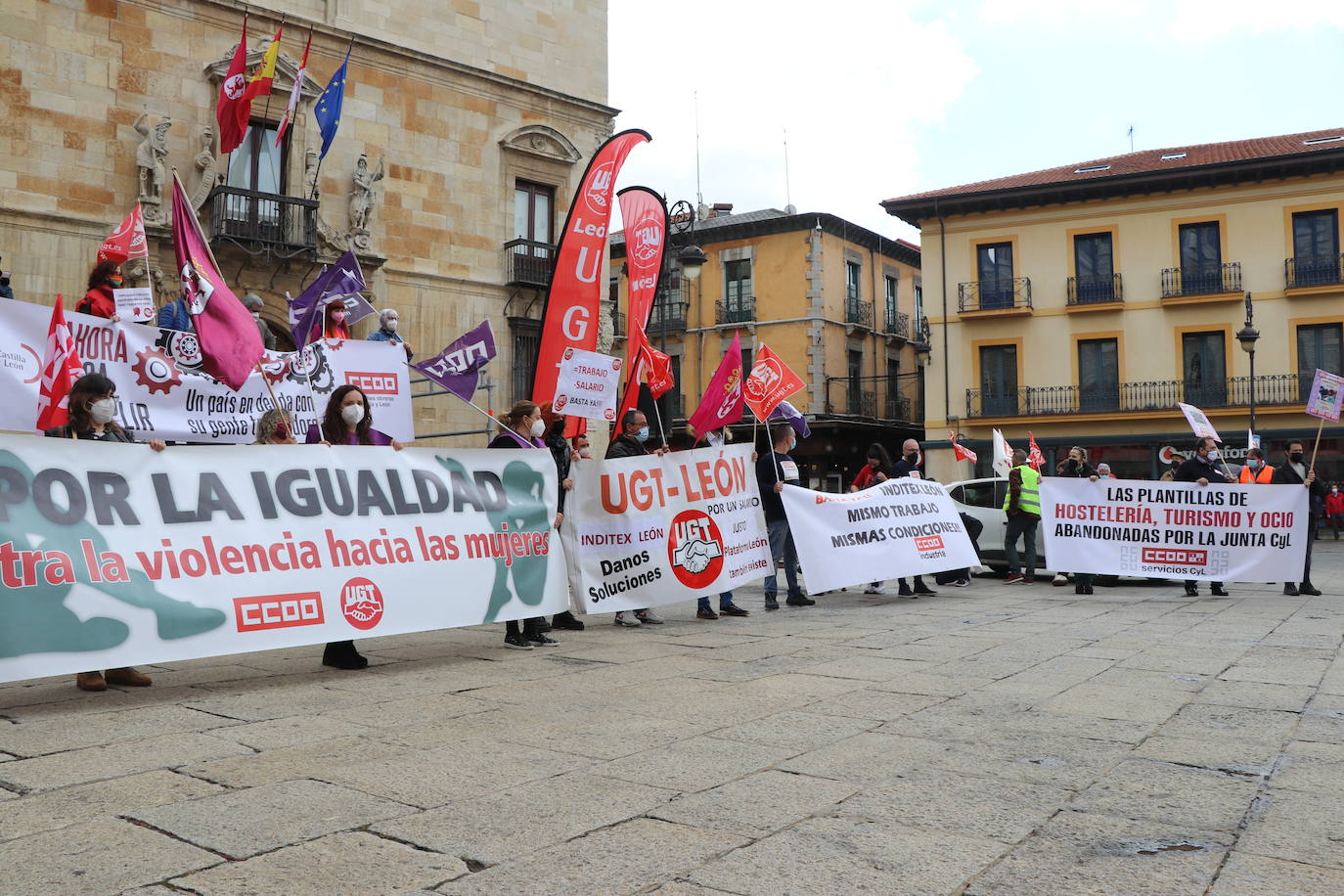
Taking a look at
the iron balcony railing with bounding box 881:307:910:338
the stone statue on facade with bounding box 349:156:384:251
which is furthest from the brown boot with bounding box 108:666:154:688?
the iron balcony railing with bounding box 881:307:910:338

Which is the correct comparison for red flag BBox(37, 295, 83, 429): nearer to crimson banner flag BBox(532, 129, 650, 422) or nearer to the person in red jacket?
the person in red jacket

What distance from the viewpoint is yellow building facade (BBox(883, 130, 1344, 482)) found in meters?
29.9

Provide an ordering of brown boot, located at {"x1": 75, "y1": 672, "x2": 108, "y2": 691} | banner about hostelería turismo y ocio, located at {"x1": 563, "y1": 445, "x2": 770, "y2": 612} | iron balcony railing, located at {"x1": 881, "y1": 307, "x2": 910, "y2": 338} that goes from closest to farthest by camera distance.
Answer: brown boot, located at {"x1": 75, "y1": 672, "x2": 108, "y2": 691} < banner about hostelería turismo y ocio, located at {"x1": 563, "y1": 445, "x2": 770, "y2": 612} < iron balcony railing, located at {"x1": 881, "y1": 307, "x2": 910, "y2": 338}

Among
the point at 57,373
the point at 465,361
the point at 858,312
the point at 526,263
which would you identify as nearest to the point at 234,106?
the point at 526,263

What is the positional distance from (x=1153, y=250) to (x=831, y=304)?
36.7 ft

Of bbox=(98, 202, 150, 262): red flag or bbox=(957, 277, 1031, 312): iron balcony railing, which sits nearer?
bbox=(98, 202, 150, 262): red flag

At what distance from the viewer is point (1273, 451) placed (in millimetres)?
30344

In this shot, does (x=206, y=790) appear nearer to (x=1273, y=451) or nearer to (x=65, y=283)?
(x=65, y=283)

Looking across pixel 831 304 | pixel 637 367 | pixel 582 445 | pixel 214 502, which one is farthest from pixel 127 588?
pixel 831 304

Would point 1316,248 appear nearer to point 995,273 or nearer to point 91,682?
point 995,273

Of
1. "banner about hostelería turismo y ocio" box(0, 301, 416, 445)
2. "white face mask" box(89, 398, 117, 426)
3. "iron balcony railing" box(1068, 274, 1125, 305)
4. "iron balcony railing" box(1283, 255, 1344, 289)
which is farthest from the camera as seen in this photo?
"iron balcony railing" box(1068, 274, 1125, 305)

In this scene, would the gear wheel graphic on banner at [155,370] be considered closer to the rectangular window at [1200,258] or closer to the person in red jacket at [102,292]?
the person in red jacket at [102,292]

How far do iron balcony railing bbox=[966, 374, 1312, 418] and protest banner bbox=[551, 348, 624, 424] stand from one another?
85.1 feet

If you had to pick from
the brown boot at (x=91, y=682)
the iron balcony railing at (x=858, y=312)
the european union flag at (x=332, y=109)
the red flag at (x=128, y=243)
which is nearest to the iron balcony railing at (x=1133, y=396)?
the iron balcony railing at (x=858, y=312)
